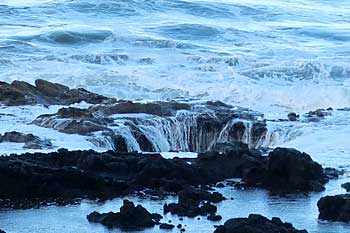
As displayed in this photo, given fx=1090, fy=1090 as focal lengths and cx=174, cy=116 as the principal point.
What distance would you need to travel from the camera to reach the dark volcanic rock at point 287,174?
13766 millimetres

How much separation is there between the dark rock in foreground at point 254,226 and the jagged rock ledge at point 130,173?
2.58 metres

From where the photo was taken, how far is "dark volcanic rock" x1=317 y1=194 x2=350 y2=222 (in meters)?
11.9

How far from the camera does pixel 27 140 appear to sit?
52.9 feet

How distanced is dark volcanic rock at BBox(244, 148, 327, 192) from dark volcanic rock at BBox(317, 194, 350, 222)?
156cm

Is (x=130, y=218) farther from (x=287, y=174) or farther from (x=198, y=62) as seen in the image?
(x=198, y=62)

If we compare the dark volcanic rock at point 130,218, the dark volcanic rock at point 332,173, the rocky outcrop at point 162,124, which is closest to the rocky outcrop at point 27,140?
the rocky outcrop at point 162,124

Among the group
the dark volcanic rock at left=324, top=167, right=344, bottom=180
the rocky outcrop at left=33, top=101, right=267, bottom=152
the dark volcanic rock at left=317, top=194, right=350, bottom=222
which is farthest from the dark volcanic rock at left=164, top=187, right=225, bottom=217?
the rocky outcrop at left=33, top=101, right=267, bottom=152

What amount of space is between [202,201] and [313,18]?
30.3 meters

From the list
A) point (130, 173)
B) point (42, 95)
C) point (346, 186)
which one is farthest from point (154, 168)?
point (42, 95)

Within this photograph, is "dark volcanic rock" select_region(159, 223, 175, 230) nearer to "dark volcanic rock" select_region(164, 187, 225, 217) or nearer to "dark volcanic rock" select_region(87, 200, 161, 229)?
"dark volcanic rock" select_region(87, 200, 161, 229)

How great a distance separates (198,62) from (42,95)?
982 centimetres

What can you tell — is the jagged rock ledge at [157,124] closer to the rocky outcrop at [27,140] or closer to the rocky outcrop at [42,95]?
the rocky outcrop at [42,95]

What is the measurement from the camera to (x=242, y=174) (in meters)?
14.2

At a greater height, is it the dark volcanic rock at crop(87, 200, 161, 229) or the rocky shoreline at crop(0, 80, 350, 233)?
the dark volcanic rock at crop(87, 200, 161, 229)
